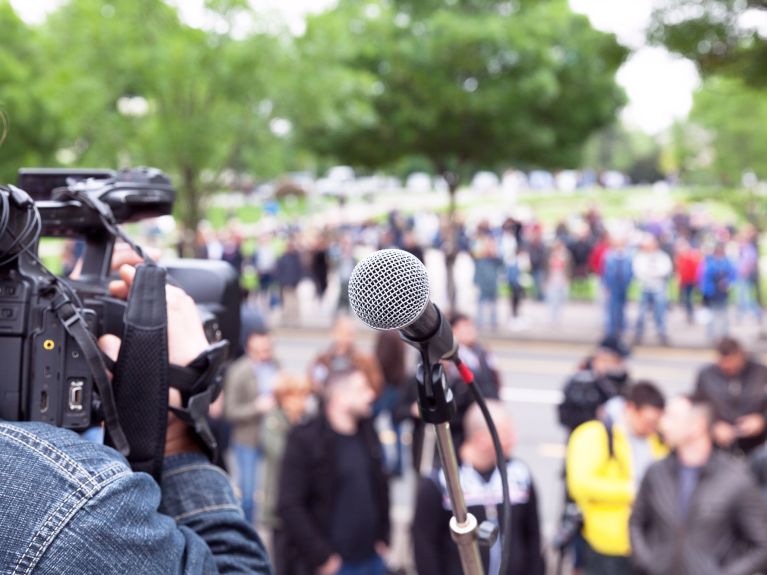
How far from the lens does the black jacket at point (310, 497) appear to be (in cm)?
496

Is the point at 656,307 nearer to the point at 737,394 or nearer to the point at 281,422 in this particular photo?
the point at 737,394

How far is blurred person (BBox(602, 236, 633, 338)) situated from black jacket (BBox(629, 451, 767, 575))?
39.9ft

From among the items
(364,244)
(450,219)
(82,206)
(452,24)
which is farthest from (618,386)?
(364,244)

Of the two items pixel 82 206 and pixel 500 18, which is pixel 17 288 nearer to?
pixel 82 206

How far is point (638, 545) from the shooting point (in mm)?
4586

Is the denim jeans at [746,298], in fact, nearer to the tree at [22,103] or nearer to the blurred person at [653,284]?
the blurred person at [653,284]

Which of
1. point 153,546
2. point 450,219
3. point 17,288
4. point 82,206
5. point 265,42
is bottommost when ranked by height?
point 153,546

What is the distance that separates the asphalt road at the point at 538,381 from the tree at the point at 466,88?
3.45 metres

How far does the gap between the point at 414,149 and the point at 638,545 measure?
12.7 meters

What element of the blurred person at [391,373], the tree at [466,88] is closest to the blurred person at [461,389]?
the blurred person at [391,373]

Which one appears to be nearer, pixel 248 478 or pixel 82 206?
pixel 82 206

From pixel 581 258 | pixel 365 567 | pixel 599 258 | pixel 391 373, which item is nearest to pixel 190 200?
pixel 391 373

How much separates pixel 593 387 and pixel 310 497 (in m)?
2.02

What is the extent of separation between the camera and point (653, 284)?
53.7ft
